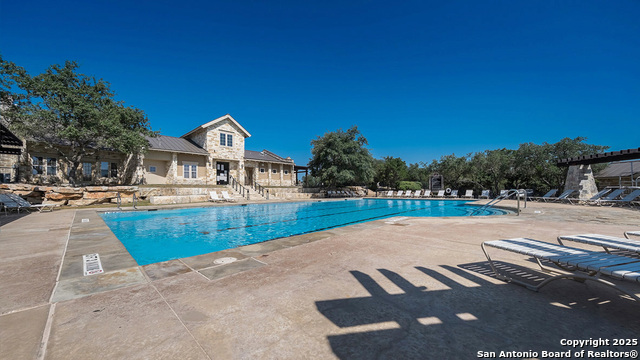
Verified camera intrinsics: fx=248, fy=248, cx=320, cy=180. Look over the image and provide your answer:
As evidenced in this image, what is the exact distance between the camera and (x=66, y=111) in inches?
630

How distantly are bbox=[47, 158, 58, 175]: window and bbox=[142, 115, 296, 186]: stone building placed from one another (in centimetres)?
552

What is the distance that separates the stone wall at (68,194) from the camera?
13.9m

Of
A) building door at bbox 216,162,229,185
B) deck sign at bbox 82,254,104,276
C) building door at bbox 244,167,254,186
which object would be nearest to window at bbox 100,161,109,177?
building door at bbox 216,162,229,185

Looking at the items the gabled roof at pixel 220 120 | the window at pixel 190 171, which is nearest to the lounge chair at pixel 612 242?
the window at pixel 190 171

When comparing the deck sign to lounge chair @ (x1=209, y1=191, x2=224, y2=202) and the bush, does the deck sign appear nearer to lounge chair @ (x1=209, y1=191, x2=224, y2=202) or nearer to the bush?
lounge chair @ (x1=209, y1=191, x2=224, y2=202)

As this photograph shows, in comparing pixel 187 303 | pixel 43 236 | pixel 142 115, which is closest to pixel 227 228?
pixel 43 236

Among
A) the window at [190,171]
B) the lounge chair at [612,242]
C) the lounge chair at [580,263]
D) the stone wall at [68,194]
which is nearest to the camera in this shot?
the lounge chair at [580,263]

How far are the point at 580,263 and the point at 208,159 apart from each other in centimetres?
2723

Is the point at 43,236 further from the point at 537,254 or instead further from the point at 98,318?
the point at 537,254

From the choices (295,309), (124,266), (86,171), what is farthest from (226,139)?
(295,309)

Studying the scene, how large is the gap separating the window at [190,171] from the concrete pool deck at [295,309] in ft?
70.0

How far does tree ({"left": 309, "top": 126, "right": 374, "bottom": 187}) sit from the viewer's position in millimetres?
28031

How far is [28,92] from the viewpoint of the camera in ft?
52.2

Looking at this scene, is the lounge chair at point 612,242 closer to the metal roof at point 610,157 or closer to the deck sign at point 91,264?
the deck sign at point 91,264
